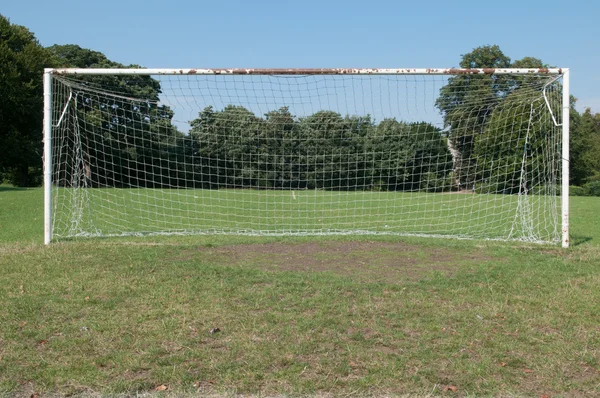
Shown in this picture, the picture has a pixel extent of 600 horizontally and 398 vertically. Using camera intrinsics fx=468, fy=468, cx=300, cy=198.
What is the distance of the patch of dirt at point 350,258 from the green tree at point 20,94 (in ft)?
79.5

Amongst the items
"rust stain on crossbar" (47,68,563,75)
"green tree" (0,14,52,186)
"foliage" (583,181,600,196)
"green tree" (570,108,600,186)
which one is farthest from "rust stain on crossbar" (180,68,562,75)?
"green tree" (570,108,600,186)

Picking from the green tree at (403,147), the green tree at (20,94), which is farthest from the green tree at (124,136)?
the green tree at (403,147)

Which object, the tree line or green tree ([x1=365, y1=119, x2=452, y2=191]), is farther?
green tree ([x1=365, y1=119, x2=452, y2=191])

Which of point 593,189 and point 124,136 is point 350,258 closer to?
point 124,136

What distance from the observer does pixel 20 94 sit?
26.3 m

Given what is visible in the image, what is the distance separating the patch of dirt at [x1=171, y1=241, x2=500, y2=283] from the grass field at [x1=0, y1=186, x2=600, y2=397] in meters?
0.04

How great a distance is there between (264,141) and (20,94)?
14767mm

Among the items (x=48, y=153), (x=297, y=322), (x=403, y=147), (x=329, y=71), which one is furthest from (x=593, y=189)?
(x=297, y=322)

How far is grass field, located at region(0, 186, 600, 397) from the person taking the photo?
3.35 metres

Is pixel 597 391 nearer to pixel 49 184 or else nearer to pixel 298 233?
pixel 298 233

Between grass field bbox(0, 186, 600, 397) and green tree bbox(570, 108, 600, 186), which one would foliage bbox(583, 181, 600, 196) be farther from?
grass field bbox(0, 186, 600, 397)

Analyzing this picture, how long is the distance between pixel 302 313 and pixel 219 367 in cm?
134

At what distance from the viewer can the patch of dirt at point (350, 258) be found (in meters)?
6.39

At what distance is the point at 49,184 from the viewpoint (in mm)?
8273
